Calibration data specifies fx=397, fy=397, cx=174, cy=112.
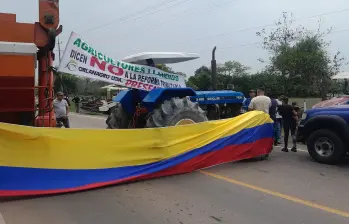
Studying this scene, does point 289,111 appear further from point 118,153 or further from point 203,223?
point 203,223

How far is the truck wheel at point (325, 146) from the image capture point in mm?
8133

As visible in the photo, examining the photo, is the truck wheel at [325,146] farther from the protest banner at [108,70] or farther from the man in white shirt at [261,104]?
the protest banner at [108,70]

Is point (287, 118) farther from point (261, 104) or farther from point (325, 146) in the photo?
point (325, 146)

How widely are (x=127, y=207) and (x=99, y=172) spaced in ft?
3.45

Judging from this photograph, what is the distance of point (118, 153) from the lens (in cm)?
636

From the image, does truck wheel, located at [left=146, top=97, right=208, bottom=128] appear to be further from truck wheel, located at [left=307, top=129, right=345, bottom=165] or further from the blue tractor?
truck wheel, located at [left=307, top=129, right=345, bottom=165]

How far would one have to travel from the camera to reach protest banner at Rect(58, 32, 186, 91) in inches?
258

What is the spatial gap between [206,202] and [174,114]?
8.22ft

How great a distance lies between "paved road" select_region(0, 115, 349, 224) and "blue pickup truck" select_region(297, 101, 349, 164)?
1.06m

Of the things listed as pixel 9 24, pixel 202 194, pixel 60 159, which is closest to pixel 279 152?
pixel 202 194

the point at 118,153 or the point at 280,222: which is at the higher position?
the point at 118,153

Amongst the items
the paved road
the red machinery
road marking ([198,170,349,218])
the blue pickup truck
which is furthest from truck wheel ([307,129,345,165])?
the red machinery

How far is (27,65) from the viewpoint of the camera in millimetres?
5844

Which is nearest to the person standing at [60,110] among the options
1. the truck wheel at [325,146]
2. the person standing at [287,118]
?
the person standing at [287,118]
